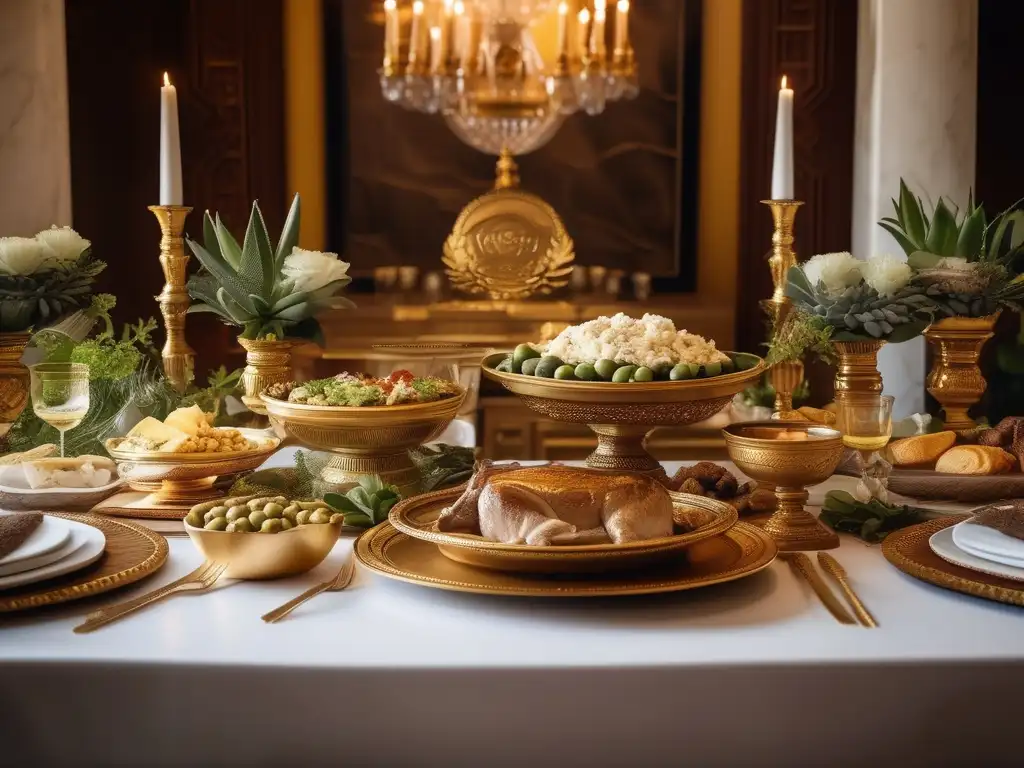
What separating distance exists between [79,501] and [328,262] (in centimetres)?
59

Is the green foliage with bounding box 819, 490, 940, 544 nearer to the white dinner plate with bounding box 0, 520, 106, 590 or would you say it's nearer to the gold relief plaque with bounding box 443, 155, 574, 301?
the white dinner plate with bounding box 0, 520, 106, 590

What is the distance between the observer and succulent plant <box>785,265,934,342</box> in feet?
6.14

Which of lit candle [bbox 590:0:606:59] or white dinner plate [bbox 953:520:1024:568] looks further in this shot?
lit candle [bbox 590:0:606:59]

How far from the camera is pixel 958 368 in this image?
2283 mm

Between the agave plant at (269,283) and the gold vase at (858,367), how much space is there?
857 millimetres

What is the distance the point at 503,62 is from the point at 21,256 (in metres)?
3.52

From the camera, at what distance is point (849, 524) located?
5.62ft

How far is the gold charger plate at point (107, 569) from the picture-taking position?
1.31 meters

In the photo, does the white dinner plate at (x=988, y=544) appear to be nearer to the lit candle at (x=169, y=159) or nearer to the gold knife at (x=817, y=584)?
the gold knife at (x=817, y=584)

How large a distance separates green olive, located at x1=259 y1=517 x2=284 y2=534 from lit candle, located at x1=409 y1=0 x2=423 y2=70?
12.8ft

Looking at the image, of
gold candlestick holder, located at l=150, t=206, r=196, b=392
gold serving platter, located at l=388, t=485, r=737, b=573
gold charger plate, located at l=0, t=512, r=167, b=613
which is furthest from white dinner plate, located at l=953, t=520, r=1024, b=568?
gold candlestick holder, located at l=150, t=206, r=196, b=392

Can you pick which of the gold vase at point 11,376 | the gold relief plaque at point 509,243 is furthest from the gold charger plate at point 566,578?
the gold relief plaque at point 509,243

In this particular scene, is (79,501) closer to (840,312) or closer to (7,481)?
(7,481)

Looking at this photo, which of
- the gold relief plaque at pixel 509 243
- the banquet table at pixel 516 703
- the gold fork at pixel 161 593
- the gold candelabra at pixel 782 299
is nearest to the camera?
the banquet table at pixel 516 703
